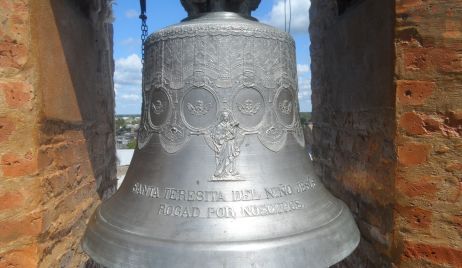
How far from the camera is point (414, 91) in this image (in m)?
1.65

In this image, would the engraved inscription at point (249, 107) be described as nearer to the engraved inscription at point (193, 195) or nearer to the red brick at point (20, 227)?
the engraved inscription at point (193, 195)

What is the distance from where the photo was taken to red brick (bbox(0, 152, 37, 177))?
1.53 m

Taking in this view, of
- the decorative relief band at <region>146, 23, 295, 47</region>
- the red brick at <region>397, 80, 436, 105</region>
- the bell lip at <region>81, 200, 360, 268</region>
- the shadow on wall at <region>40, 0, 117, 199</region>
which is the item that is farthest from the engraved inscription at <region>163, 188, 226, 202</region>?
the red brick at <region>397, 80, 436, 105</region>

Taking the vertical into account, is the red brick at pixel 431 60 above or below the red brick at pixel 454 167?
above

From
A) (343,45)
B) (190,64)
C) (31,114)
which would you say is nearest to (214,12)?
(190,64)

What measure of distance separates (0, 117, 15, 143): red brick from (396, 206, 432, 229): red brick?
5.45 feet

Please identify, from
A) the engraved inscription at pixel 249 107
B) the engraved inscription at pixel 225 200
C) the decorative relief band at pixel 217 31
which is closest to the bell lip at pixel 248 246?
the engraved inscription at pixel 225 200

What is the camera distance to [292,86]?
5.21 feet

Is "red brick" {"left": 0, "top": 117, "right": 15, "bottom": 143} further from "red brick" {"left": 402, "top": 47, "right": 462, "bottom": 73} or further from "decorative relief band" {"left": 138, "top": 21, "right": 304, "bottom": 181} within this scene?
"red brick" {"left": 402, "top": 47, "right": 462, "bottom": 73}

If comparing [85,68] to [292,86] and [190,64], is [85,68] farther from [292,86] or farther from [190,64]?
[292,86]

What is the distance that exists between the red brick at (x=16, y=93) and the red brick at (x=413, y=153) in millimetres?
1577

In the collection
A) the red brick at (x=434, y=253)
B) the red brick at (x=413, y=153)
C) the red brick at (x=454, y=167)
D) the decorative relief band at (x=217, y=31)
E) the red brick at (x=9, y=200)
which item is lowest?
the red brick at (x=434, y=253)

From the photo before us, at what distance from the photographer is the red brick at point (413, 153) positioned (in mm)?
1645

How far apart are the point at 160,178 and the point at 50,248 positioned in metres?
0.69
